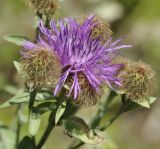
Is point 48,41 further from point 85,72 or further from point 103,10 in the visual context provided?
point 103,10

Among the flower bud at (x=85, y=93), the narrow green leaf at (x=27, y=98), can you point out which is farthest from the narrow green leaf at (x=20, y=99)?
the flower bud at (x=85, y=93)

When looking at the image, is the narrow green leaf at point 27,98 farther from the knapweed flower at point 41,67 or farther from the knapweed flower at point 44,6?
the knapweed flower at point 44,6

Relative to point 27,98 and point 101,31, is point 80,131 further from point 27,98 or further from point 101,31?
point 101,31

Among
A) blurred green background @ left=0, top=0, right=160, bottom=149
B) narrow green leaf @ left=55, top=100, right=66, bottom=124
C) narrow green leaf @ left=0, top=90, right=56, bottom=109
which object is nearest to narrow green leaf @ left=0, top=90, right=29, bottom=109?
narrow green leaf @ left=0, top=90, right=56, bottom=109

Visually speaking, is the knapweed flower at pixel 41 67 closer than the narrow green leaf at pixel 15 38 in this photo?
Yes

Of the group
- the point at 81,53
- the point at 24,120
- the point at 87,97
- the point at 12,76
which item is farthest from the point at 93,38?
the point at 12,76

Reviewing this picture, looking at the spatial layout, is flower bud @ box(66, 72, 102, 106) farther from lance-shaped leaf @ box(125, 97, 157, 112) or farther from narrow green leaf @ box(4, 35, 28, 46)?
narrow green leaf @ box(4, 35, 28, 46)

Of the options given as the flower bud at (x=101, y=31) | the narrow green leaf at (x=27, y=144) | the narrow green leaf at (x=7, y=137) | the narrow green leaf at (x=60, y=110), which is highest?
the flower bud at (x=101, y=31)
